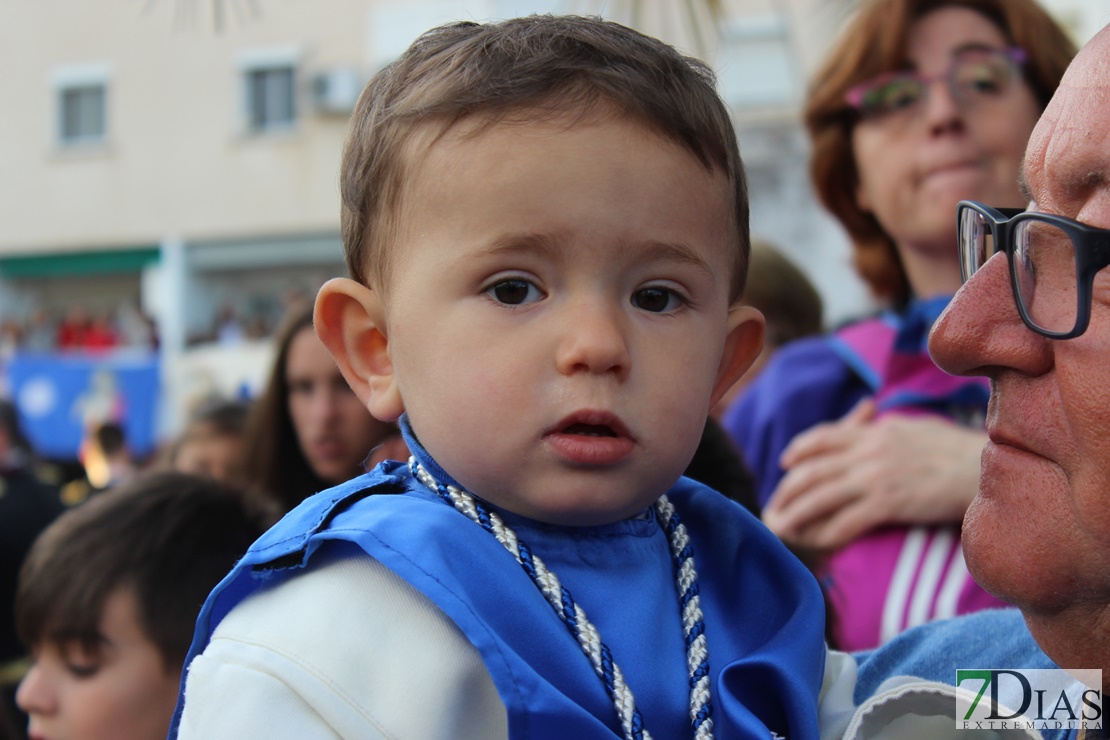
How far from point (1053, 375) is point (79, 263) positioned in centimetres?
2091

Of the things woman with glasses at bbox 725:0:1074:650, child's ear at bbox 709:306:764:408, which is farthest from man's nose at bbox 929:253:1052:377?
woman with glasses at bbox 725:0:1074:650

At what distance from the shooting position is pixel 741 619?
1451 mm

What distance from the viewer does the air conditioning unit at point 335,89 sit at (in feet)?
59.9

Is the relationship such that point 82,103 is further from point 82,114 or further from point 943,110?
point 943,110

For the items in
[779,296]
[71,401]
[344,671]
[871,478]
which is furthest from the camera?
[71,401]

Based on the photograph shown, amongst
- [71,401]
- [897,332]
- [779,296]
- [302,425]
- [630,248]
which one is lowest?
[71,401]

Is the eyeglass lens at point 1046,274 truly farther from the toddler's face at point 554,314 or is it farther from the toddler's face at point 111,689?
the toddler's face at point 111,689

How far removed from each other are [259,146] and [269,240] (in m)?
1.50

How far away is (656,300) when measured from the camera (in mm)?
1373

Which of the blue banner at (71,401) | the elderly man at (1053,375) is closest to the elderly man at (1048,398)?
the elderly man at (1053,375)

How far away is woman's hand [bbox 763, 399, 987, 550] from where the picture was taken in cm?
247

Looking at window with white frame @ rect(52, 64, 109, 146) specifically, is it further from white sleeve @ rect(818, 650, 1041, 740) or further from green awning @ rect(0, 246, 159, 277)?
white sleeve @ rect(818, 650, 1041, 740)

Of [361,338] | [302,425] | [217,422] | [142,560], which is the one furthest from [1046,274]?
[217,422]

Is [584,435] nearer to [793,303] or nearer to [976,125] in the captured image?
[976,125]
